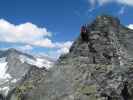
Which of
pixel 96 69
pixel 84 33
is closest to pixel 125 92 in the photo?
pixel 96 69

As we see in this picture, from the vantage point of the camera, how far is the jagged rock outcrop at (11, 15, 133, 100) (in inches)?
1578

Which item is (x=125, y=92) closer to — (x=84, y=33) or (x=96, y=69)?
(x=96, y=69)

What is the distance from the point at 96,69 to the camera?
4441cm

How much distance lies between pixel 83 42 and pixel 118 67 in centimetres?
1040

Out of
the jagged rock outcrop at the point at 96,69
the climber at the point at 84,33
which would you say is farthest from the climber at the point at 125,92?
the climber at the point at 84,33

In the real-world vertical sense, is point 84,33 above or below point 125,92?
above

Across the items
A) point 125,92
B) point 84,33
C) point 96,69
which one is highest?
point 84,33

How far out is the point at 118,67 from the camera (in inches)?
1718

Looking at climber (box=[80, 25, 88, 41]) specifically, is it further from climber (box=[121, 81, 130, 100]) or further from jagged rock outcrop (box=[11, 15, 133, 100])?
climber (box=[121, 81, 130, 100])

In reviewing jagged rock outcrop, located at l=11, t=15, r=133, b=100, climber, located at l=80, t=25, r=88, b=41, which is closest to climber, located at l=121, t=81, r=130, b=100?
jagged rock outcrop, located at l=11, t=15, r=133, b=100

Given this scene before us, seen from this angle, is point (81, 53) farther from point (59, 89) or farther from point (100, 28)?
point (59, 89)

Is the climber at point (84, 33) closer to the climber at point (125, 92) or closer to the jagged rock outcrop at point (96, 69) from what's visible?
the jagged rock outcrop at point (96, 69)

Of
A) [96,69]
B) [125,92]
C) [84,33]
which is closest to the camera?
[125,92]

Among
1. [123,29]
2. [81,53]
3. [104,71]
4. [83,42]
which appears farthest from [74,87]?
[123,29]
